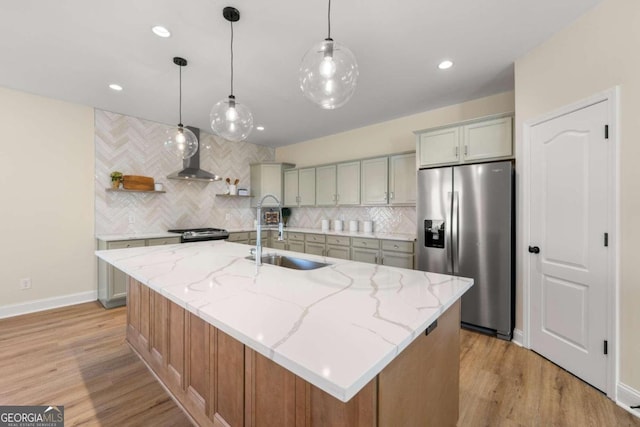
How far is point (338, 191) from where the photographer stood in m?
4.73

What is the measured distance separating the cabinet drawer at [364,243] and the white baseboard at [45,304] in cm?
376

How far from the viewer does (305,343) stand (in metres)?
0.81

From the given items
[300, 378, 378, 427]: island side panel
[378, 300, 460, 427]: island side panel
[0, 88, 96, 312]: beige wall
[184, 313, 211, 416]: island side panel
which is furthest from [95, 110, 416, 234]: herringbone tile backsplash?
[300, 378, 378, 427]: island side panel

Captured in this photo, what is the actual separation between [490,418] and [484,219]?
5.72 feet

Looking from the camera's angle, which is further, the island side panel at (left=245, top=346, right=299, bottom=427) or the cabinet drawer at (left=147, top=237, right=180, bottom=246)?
the cabinet drawer at (left=147, top=237, right=180, bottom=246)

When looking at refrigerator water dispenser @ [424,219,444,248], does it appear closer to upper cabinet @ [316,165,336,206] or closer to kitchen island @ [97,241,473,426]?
kitchen island @ [97,241,473,426]

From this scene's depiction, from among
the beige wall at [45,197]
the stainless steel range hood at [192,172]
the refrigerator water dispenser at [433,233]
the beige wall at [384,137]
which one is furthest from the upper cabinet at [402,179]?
the beige wall at [45,197]

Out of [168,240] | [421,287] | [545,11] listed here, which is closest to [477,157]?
[545,11]

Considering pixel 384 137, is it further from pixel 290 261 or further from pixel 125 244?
pixel 125 244

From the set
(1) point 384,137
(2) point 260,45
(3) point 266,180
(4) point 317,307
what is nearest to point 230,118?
(2) point 260,45

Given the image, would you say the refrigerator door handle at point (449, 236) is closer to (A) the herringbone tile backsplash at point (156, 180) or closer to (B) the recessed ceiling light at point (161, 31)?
(B) the recessed ceiling light at point (161, 31)

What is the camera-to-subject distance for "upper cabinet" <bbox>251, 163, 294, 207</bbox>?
5441 mm

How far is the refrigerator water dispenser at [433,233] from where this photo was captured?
3078 millimetres

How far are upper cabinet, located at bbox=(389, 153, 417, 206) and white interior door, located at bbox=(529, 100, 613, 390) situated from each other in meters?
1.50
